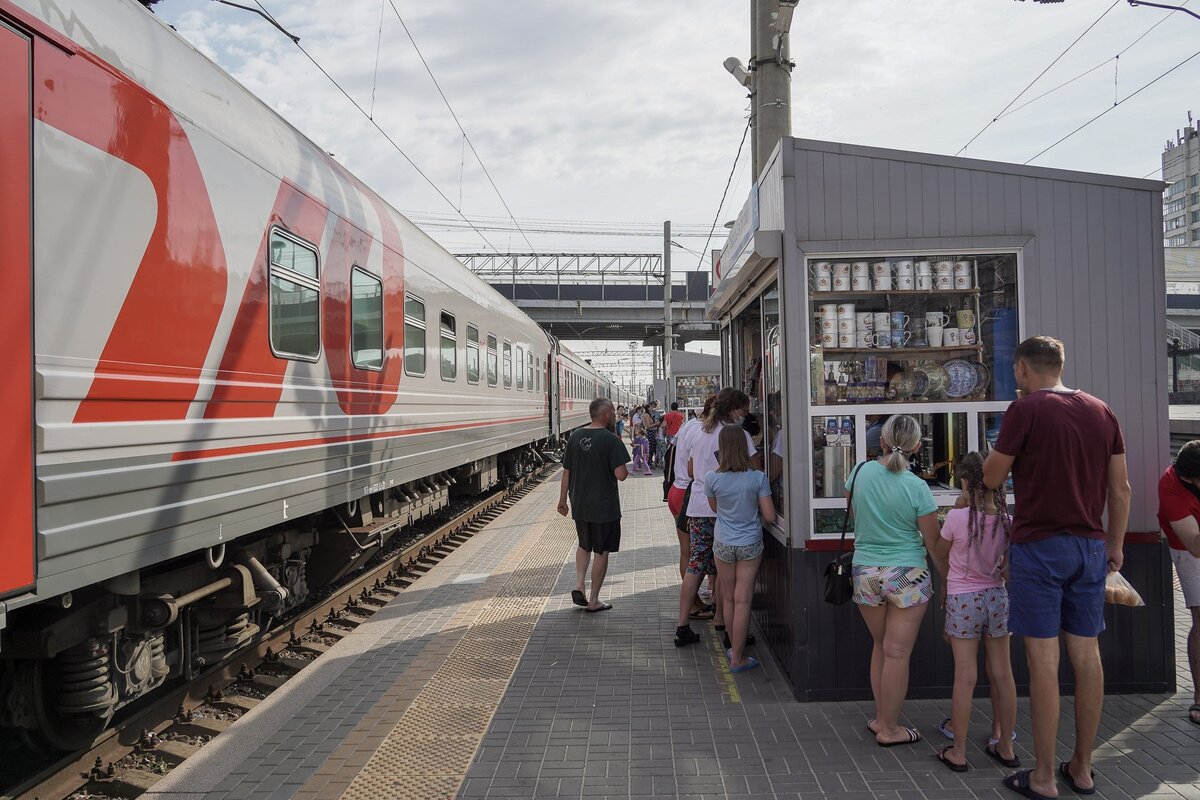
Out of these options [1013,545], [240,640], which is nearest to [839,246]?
[1013,545]

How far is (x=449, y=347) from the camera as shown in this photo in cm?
1012

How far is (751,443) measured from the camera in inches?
234

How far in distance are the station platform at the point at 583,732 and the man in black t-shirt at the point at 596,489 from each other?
19.1 inches

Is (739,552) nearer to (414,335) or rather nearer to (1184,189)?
(414,335)

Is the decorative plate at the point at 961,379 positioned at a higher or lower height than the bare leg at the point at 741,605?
higher

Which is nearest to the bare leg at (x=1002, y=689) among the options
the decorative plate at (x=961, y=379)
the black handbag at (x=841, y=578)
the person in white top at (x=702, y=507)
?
the black handbag at (x=841, y=578)

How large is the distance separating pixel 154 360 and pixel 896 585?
3566 millimetres

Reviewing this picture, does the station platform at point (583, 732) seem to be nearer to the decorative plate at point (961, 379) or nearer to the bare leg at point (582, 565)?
the bare leg at point (582, 565)

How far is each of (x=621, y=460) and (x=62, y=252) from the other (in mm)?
4459

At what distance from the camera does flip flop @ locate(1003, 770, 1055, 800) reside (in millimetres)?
3750

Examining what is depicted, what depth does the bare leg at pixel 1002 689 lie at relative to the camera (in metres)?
4.14

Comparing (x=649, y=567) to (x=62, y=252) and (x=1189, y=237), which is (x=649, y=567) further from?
(x=1189, y=237)

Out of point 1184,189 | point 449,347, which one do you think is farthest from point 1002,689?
point 1184,189

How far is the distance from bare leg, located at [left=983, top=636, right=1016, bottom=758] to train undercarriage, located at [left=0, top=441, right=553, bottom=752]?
393 centimetres
